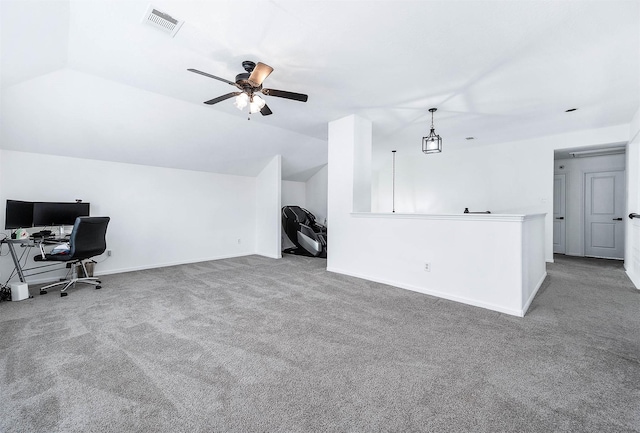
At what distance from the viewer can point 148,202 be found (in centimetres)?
496

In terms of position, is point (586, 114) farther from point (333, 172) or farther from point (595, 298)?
point (333, 172)

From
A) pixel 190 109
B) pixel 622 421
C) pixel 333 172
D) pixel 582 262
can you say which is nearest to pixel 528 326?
pixel 622 421

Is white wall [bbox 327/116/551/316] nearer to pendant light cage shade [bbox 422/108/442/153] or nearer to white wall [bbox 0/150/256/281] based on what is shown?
pendant light cage shade [bbox 422/108/442/153]

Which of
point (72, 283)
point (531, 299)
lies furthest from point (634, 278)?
point (72, 283)

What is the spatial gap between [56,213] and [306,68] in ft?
13.1

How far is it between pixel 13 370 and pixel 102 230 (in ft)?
7.72

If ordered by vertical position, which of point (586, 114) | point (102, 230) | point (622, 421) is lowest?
point (622, 421)

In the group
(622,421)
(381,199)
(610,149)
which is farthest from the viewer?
(381,199)

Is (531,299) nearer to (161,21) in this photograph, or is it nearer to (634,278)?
(634,278)

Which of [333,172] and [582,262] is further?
[582,262]

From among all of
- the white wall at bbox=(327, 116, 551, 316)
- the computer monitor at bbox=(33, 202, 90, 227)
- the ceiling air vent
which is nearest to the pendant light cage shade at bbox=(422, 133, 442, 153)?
the white wall at bbox=(327, 116, 551, 316)

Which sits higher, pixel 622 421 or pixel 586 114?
pixel 586 114

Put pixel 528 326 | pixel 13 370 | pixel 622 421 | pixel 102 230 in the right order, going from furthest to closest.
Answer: pixel 102 230, pixel 528 326, pixel 13 370, pixel 622 421

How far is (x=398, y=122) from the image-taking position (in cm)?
468
